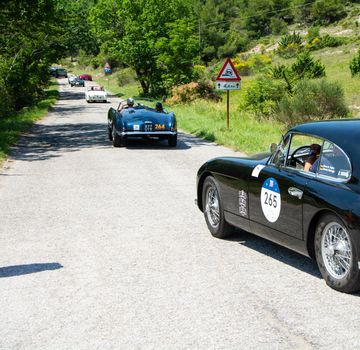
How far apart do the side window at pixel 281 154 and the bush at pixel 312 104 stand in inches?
655

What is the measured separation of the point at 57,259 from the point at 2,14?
55.7 feet

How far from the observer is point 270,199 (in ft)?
20.7

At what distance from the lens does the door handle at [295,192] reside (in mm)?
5804

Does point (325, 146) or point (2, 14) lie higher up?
point (2, 14)

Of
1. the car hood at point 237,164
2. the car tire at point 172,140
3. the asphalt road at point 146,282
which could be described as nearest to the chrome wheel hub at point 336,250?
the asphalt road at point 146,282

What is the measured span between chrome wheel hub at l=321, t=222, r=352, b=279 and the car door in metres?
0.33

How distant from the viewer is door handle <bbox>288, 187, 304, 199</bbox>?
5.80m

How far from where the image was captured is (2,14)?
21703mm

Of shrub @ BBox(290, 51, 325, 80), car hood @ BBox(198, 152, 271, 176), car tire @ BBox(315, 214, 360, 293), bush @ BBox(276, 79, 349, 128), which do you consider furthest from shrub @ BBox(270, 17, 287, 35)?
car tire @ BBox(315, 214, 360, 293)

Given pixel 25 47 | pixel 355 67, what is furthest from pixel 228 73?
pixel 355 67

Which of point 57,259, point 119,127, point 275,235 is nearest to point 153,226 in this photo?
Answer: point 57,259

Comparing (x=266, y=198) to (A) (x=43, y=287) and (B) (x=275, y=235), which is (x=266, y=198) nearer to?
(B) (x=275, y=235)

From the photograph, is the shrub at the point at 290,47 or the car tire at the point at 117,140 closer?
the car tire at the point at 117,140

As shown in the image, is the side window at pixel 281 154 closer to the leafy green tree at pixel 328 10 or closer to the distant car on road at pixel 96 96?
the distant car on road at pixel 96 96
